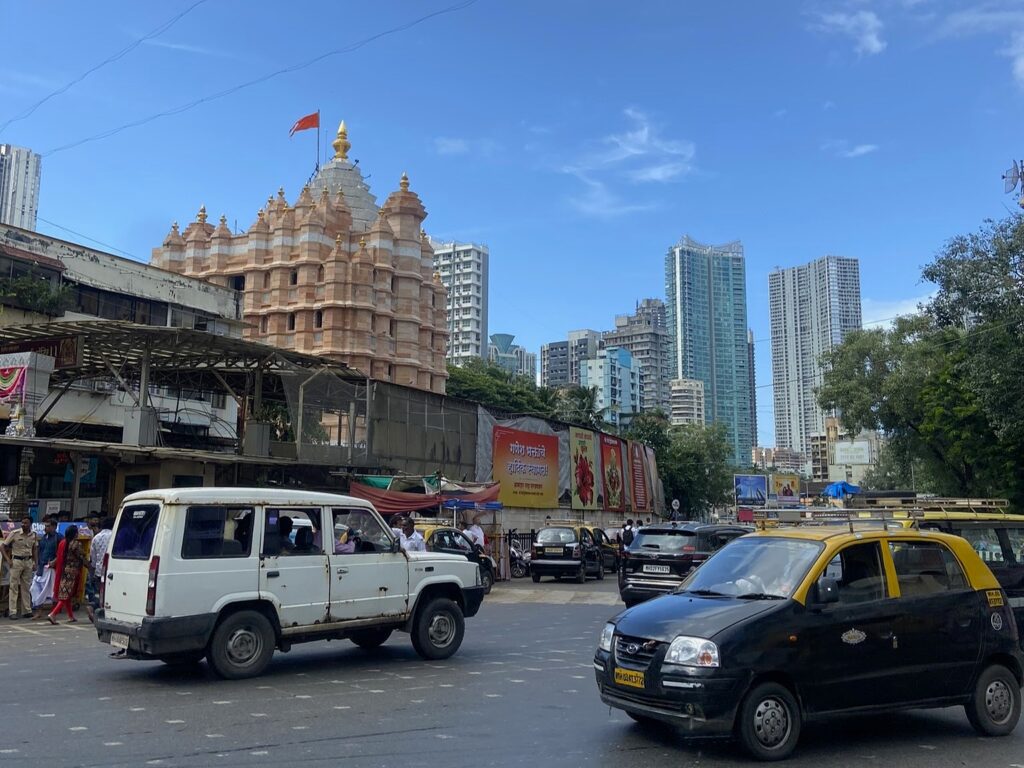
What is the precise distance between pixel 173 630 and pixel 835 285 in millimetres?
151757

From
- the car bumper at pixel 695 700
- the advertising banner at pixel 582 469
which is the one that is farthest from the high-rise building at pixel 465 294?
the car bumper at pixel 695 700

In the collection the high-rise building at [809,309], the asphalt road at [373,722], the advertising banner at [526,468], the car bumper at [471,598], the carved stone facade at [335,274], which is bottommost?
the asphalt road at [373,722]

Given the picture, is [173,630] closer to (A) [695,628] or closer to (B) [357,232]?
(A) [695,628]

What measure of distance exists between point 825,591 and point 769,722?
1.07 metres

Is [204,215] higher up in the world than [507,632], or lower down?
higher up

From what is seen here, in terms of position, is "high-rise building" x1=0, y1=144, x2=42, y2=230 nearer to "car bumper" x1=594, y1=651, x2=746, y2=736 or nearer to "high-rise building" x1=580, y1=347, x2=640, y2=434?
"car bumper" x1=594, y1=651, x2=746, y2=736

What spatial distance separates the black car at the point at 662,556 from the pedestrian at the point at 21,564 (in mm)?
10934

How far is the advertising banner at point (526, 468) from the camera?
31.5 meters

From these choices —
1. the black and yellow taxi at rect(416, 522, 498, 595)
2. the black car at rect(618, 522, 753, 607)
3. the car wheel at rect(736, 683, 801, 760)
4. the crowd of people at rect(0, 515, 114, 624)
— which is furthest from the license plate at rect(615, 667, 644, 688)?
the black and yellow taxi at rect(416, 522, 498, 595)

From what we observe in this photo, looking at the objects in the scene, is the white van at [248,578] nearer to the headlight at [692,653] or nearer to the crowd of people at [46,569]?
the headlight at [692,653]

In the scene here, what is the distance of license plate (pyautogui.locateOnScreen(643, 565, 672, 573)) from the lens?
16898 millimetres

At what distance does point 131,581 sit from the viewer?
9000 mm

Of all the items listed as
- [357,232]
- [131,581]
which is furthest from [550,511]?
[357,232]

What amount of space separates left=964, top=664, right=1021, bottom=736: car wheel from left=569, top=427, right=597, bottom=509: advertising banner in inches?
1112
